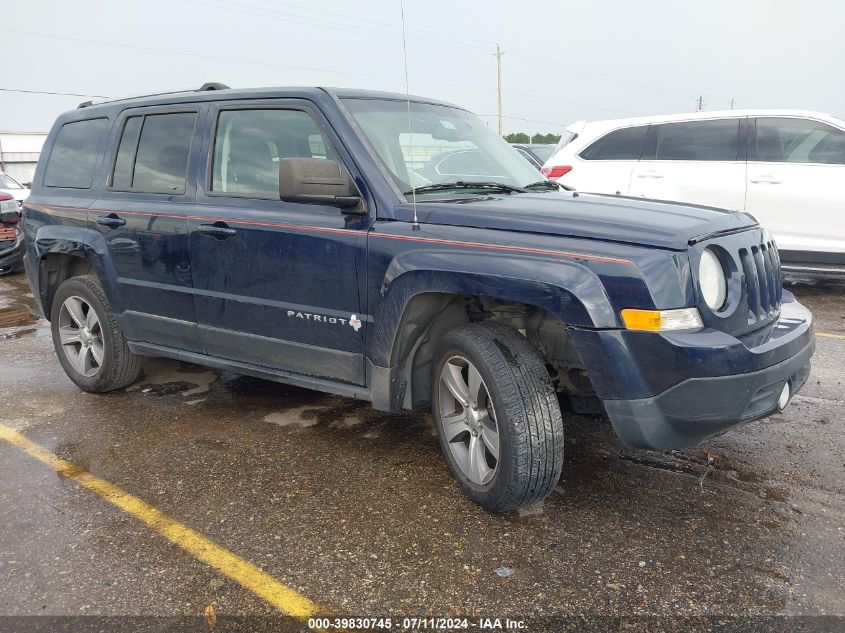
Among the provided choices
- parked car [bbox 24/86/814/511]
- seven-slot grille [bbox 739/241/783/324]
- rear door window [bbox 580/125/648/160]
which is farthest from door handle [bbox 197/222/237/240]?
rear door window [bbox 580/125/648/160]

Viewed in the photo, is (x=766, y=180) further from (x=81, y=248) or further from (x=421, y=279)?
(x=81, y=248)

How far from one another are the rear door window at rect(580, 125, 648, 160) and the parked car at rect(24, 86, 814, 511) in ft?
13.9

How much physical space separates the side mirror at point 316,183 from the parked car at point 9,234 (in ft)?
28.4

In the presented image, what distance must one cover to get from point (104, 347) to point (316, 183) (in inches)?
90.8

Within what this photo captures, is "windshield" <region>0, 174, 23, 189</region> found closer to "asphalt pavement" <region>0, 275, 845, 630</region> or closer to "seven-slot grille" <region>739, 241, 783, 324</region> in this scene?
"asphalt pavement" <region>0, 275, 845, 630</region>

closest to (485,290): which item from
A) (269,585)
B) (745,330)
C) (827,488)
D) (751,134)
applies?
(745,330)

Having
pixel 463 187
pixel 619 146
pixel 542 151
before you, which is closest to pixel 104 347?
pixel 463 187

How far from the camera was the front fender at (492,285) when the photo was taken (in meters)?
2.61

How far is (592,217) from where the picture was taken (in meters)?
2.86

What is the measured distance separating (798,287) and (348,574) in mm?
7207

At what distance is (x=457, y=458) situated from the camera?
126 inches

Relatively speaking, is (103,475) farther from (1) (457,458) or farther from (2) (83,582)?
(1) (457,458)

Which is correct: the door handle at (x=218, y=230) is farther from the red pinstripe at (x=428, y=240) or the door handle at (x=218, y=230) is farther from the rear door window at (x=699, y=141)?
the rear door window at (x=699, y=141)

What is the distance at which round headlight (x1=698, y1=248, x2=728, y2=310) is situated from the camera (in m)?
2.69
